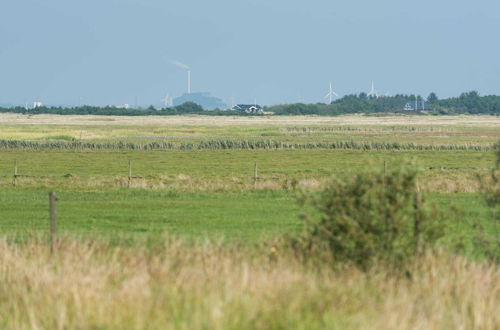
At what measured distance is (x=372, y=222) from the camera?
14.1 m

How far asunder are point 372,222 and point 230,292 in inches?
129

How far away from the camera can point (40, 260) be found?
14.2 metres

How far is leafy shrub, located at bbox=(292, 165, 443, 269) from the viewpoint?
14089 millimetres

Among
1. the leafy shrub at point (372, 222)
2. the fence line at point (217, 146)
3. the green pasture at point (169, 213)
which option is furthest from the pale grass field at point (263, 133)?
the leafy shrub at point (372, 222)

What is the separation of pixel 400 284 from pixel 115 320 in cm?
373

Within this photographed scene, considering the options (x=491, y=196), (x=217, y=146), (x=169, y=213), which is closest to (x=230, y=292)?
(x=491, y=196)

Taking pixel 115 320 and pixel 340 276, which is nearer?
pixel 115 320

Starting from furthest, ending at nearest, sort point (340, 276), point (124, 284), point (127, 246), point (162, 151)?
point (162, 151), point (127, 246), point (340, 276), point (124, 284)

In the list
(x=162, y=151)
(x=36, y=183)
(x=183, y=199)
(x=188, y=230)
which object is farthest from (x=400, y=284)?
(x=162, y=151)

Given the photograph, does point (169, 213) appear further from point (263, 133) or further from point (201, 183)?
point (263, 133)

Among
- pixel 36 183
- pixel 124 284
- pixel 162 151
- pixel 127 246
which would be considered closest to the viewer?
pixel 124 284

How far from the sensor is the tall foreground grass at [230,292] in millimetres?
10727

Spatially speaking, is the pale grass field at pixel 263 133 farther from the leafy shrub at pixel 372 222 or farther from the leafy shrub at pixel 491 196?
the leafy shrub at pixel 372 222

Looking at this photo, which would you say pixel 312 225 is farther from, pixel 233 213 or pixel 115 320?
pixel 233 213
